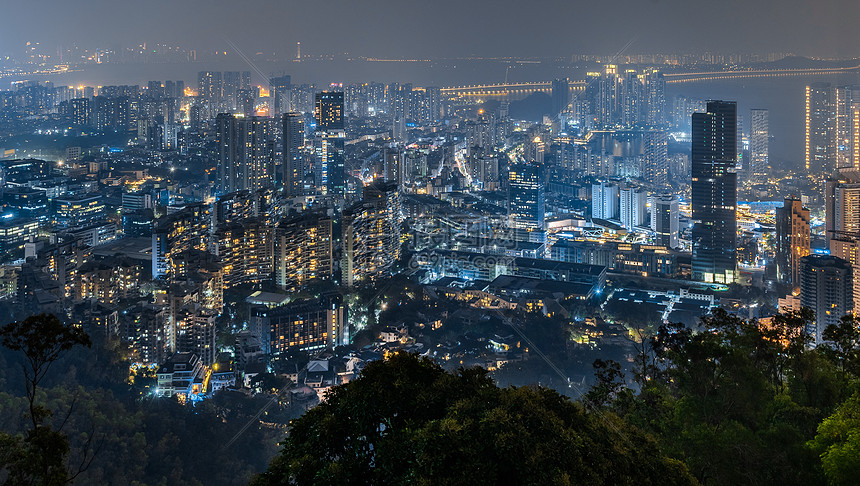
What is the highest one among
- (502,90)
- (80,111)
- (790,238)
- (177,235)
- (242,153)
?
(502,90)

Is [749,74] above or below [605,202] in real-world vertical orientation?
above

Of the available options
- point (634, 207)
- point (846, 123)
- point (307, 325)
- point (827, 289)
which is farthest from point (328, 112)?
point (827, 289)

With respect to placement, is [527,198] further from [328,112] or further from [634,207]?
[328,112]

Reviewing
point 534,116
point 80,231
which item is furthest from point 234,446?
point 534,116

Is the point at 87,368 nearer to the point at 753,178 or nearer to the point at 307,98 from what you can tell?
the point at 753,178

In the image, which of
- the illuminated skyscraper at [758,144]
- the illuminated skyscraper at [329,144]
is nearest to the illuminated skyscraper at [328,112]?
the illuminated skyscraper at [329,144]

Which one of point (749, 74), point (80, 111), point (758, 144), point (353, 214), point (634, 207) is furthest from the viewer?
point (80, 111)

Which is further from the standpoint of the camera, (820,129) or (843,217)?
(820,129)

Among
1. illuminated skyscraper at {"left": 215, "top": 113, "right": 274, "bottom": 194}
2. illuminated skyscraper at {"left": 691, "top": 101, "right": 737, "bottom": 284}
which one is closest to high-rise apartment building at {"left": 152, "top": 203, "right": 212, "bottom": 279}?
illuminated skyscraper at {"left": 215, "top": 113, "right": 274, "bottom": 194}
